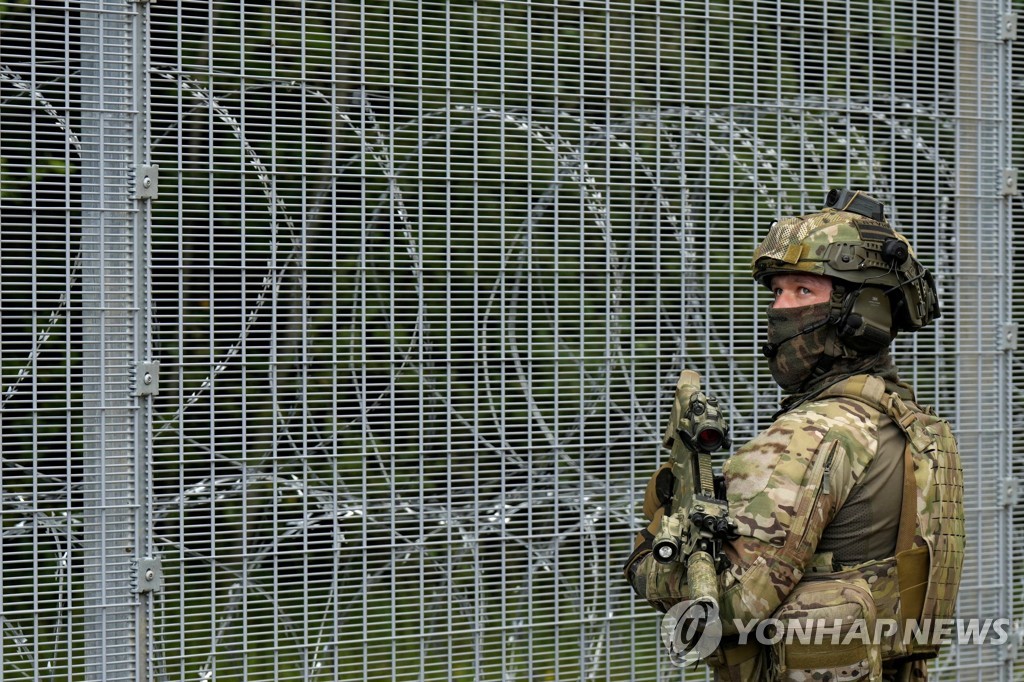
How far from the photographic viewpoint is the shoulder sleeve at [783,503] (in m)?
3.19

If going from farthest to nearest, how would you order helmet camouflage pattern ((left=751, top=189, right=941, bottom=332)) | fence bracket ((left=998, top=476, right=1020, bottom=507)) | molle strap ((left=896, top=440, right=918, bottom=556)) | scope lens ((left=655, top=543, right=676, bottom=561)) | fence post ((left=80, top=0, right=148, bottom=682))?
fence bracket ((left=998, top=476, right=1020, bottom=507)) < fence post ((left=80, top=0, right=148, bottom=682)) < helmet camouflage pattern ((left=751, top=189, right=941, bottom=332)) < molle strap ((left=896, top=440, right=918, bottom=556)) < scope lens ((left=655, top=543, right=676, bottom=561))

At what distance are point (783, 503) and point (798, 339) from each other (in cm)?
55

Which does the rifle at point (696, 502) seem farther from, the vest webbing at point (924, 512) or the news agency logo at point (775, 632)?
the vest webbing at point (924, 512)

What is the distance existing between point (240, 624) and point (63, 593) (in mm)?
570

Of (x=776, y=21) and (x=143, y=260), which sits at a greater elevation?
(x=776, y=21)

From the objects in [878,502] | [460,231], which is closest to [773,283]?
[878,502]

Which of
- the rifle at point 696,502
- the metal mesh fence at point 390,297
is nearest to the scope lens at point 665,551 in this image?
the rifle at point 696,502

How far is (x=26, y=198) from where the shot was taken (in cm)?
369

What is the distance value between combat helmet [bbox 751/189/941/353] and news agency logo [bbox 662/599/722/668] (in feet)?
3.05

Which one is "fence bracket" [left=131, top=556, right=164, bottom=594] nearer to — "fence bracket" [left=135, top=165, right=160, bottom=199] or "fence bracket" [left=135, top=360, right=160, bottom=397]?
"fence bracket" [left=135, top=360, right=160, bottom=397]

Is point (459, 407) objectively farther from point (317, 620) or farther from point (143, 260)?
point (143, 260)

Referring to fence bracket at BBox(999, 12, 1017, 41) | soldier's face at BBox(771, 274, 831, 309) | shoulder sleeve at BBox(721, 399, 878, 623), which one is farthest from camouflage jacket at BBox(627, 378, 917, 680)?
fence bracket at BBox(999, 12, 1017, 41)

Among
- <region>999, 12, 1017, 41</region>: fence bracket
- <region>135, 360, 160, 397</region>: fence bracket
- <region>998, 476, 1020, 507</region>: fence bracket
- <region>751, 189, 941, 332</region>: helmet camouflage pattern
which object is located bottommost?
<region>998, 476, 1020, 507</region>: fence bracket

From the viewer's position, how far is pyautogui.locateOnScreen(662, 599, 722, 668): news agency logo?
122 inches
